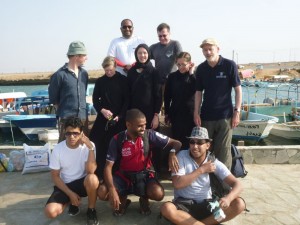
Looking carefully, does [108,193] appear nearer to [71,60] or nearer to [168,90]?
[168,90]

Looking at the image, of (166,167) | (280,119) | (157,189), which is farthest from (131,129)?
(280,119)

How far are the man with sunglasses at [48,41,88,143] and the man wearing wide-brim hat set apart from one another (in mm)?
1803

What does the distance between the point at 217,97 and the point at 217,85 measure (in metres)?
0.17

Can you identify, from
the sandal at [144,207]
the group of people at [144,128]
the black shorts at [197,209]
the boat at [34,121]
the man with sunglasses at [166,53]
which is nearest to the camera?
the black shorts at [197,209]

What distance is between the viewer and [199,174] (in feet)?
11.4

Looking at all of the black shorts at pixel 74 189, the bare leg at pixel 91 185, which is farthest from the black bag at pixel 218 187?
the black shorts at pixel 74 189

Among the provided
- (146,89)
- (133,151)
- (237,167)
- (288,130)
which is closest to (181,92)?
(146,89)

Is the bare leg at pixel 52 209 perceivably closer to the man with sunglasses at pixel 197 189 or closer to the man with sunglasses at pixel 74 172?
the man with sunglasses at pixel 74 172

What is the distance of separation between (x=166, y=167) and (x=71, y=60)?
92.2 inches

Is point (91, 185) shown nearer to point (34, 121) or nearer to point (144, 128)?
point (144, 128)

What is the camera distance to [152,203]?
439cm

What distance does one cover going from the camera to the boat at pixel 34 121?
16688 mm

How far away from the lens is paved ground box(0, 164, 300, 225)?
389 centimetres

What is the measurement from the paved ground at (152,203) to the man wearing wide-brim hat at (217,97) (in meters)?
0.84
